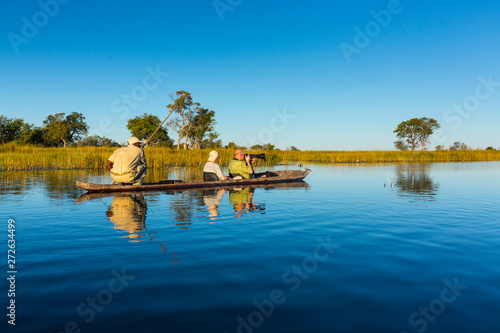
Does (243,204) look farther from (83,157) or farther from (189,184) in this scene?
(83,157)

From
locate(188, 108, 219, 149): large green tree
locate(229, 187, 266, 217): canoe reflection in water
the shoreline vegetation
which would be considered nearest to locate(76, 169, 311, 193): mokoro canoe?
locate(229, 187, 266, 217): canoe reflection in water

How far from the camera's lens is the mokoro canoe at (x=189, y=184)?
12656mm

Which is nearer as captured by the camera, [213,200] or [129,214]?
[129,214]

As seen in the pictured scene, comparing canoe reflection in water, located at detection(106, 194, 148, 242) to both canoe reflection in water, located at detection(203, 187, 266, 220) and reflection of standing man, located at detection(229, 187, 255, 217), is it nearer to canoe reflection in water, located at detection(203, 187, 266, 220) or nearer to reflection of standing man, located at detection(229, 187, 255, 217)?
canoe reflection in water, located at detection(203, 187, 266, 220)

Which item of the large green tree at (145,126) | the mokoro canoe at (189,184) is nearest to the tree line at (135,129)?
the large green tree at (145,126)

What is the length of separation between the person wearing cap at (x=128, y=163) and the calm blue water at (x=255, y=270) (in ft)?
12.4

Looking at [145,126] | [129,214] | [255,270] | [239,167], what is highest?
[145,126]

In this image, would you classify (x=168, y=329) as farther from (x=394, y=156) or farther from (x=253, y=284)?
(x=394, y=156)

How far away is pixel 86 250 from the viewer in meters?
5.46

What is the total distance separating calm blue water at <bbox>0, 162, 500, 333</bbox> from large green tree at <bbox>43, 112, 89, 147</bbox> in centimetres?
7046

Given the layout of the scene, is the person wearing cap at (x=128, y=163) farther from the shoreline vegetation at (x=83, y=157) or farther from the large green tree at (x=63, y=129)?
the large green tree at (x=63, y=129)

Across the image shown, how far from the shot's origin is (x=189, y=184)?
1409 cm

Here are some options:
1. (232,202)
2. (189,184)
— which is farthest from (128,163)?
(232,202)

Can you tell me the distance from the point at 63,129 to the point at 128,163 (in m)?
67.9
